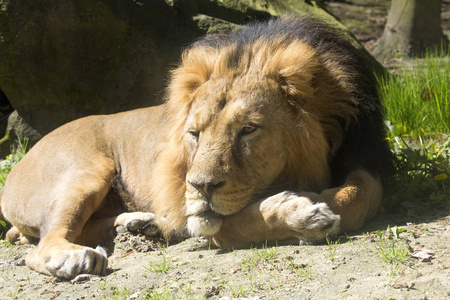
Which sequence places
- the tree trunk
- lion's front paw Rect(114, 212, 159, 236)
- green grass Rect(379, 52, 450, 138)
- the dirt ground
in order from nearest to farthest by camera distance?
the dirt ground, lion's front paw Rect(114, 212, 159, 236), green grass Rect(379, 52, 450, 138), the tree trunk

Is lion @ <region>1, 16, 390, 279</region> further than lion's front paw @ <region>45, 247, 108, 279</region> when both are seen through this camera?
No

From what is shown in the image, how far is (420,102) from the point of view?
5820mm

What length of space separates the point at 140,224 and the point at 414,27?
7772mm

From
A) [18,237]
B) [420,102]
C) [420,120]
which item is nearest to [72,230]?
[18,237]

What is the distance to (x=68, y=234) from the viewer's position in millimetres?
3930

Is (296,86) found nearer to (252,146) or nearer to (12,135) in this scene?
(252,146)

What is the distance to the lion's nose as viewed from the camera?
10.0 ft

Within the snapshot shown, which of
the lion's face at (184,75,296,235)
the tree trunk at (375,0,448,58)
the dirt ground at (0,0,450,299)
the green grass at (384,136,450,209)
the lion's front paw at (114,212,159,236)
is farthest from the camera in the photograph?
the tree trunk at (375,0,448,58)

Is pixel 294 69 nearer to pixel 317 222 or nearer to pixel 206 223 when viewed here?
pixel 317 222

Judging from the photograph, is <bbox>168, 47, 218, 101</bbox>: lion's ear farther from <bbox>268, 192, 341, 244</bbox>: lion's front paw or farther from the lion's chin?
<bbox>268, 192, 341, 244</bbox>: lion's front paw

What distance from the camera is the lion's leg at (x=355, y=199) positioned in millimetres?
3189

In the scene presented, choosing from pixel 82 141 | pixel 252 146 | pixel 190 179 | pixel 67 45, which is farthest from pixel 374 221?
pixel 67 45

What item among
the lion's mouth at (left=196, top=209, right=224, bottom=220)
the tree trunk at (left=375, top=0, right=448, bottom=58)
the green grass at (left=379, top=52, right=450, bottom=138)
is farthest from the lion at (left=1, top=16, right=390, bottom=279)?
the tree trunk at (left=375, top=0, right=448, bottom=58)

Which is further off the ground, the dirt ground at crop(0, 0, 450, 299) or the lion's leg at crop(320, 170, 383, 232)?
the lion's leg at crop(320, 170, 383, 232)
